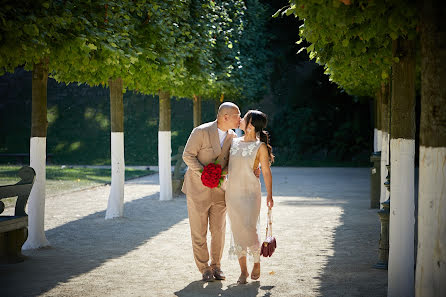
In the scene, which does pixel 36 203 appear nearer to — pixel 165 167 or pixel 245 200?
pixel 245 200

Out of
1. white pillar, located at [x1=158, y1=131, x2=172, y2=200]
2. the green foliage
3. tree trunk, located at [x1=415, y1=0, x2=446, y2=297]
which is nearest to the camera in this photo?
tree trunk, located at [x1=415, y1=0, x2=446, y2=297]

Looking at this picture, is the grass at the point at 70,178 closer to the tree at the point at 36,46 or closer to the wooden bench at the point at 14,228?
the tree at the point at 36,46

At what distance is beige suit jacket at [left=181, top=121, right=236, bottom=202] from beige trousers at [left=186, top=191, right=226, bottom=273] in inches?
3.4

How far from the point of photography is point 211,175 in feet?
22.1

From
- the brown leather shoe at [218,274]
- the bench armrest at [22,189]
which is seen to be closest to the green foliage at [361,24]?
the brown leather shoe at [218,274]

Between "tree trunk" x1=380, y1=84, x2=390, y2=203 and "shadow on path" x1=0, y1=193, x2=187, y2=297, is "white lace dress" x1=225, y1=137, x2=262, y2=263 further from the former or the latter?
"tree trunk" x1=380, y1=84, x2=390, y2=203

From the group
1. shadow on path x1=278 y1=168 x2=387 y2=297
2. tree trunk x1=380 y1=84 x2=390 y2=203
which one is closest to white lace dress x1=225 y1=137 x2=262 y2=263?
shadow on path x1=278 y1=168 x2=387 y2=297

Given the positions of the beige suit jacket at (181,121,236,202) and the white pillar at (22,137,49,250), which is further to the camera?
the white pillar at (22,137,49,250)

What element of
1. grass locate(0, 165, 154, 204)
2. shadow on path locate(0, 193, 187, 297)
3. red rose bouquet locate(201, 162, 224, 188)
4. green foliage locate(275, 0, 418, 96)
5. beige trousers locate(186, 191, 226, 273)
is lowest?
shadow on path locate(0, 193, 187, 297)

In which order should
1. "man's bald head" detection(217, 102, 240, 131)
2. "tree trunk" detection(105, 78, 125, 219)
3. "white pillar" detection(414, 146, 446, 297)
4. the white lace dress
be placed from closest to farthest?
"white pillar" detection(414, 146, 446, 297) < the white lace dress < "man's bald head" detection(217, 102, 240, 131) < "tree trunk" detection(105, 78, 125, 219)

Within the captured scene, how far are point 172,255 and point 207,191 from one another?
198 centimetres

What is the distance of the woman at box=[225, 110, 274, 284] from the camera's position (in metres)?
6.82

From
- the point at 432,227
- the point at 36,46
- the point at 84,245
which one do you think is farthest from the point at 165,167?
the point at 432,227

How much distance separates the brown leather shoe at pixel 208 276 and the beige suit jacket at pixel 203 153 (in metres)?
0.85
